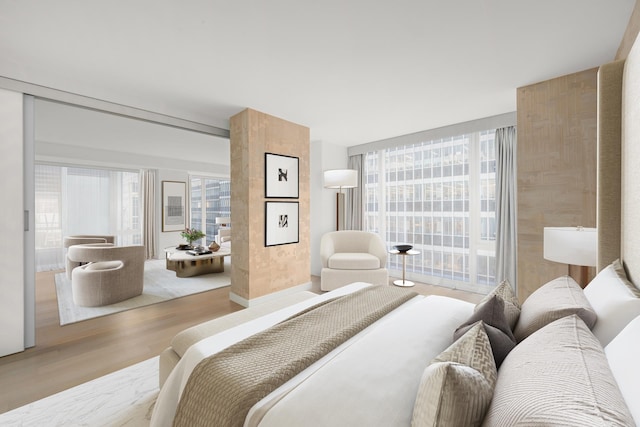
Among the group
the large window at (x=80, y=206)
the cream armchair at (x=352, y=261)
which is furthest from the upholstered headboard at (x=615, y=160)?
the large window at (x=80, y=206)

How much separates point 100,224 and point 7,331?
15.1 feet

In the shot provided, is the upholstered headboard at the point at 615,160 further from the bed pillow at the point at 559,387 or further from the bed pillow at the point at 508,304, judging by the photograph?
the bed pillow at the point at 559,387

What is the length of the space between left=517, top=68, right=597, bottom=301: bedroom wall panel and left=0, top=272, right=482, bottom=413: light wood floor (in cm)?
121

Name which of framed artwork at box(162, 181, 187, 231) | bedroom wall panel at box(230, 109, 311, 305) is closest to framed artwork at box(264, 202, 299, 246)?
bedroom wall panel at box(230, 109, 311, 305)

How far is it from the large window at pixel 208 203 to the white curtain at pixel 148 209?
3.08 feet

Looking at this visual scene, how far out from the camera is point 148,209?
6891mm

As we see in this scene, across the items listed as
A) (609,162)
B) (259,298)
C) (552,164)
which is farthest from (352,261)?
(609,162)

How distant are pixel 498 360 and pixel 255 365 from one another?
3.02ft

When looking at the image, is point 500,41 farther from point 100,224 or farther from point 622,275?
point 100,224

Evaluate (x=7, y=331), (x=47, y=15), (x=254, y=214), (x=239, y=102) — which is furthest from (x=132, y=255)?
(x=47, y=15)

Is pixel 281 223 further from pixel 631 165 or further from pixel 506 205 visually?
pixel 631 165

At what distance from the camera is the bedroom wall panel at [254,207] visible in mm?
3572

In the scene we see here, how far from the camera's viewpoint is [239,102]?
3338 millimetres

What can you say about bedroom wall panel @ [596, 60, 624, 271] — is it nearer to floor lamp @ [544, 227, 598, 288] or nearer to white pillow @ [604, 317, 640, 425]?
floor lamp @ [544, 227, 598, 288]
